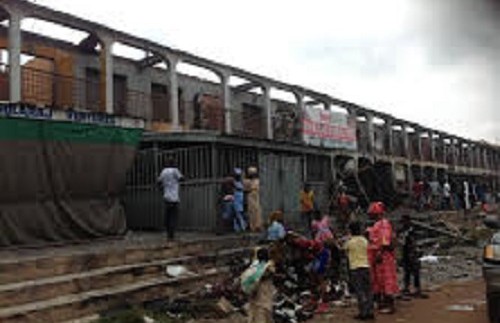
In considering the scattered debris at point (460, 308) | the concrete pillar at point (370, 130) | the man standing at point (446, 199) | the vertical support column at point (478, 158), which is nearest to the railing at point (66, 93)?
the scattered debris at point (460, 308)

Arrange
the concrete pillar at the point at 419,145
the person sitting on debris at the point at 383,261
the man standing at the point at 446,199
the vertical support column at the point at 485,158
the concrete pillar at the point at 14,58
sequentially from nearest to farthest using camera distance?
the person sitting on debris at the point at 383,261 < the concrete pillar at the point at 14,58 < the man standing at the point at 446,199 < the concrete pillar at the point at 419,145 < the vertical support column at the point at 485,158

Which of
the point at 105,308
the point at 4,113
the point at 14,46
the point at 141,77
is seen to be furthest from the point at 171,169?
the point at 141,77

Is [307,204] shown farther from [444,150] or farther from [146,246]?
[444,150]

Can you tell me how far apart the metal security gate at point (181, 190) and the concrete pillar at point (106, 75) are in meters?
3.16

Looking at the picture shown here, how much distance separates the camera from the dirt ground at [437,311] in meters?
8.34

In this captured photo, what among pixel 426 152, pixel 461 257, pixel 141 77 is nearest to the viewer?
pixel 461 257

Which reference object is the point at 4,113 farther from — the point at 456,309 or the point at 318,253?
the point at 456,309

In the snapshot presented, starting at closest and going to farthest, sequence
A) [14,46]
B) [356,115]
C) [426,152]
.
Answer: [14,46] → [356,115] → [426,152]

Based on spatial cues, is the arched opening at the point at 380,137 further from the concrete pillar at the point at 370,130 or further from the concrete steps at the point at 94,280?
the concrete steps at the point at 94,280

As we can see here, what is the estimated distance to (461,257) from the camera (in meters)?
16.7

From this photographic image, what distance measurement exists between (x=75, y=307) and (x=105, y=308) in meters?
0.51

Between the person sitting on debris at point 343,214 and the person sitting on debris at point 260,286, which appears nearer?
the person sitting on debris at point 260,286

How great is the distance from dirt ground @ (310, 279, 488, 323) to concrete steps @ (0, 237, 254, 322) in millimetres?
2651

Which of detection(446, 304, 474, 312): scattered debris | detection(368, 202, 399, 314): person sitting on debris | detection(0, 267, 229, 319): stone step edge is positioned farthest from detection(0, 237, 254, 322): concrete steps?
detection(446, 304, 474, 312): scattered debris
